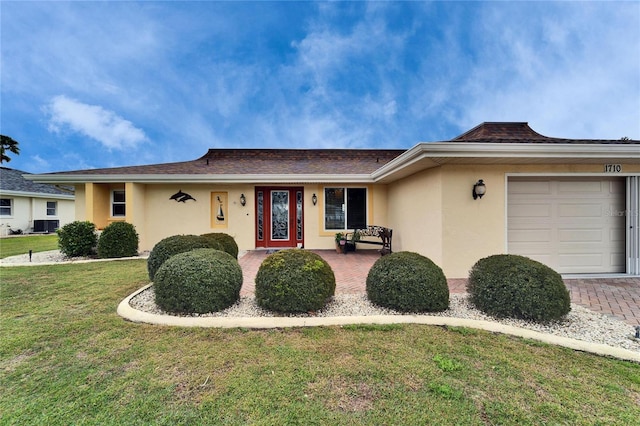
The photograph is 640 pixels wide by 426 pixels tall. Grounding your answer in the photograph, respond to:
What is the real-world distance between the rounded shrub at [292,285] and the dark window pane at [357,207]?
6263 mm

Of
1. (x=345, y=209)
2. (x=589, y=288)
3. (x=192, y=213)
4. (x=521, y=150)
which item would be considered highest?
(x=521, y=150)

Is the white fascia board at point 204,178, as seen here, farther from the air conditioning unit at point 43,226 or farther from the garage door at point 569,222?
the air conditioning unit at point 43,226

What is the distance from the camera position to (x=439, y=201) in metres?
5.94

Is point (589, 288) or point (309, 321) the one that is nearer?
point (309, 321)

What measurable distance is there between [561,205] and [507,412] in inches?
241

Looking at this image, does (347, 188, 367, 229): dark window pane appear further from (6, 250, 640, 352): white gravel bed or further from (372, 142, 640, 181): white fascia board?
(6, 250, 640, 352): white gravel bed

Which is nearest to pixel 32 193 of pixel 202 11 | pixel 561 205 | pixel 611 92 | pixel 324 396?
pixel 202 11

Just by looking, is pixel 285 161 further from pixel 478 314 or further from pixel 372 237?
pixel 478 314

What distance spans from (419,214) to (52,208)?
25.4 meters

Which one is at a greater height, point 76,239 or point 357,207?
point 357,207

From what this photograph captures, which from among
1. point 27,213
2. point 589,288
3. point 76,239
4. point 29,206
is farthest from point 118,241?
point 29,206

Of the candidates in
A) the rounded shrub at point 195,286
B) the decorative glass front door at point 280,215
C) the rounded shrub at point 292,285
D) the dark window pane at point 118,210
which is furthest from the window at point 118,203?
the rounded shrub at point 292,285

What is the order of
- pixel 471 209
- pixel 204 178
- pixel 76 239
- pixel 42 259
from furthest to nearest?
pixel 204 178 → pixel 76 239 → pixel 42 259 → pixel 471 209

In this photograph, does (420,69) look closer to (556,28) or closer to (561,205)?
(556,28)
